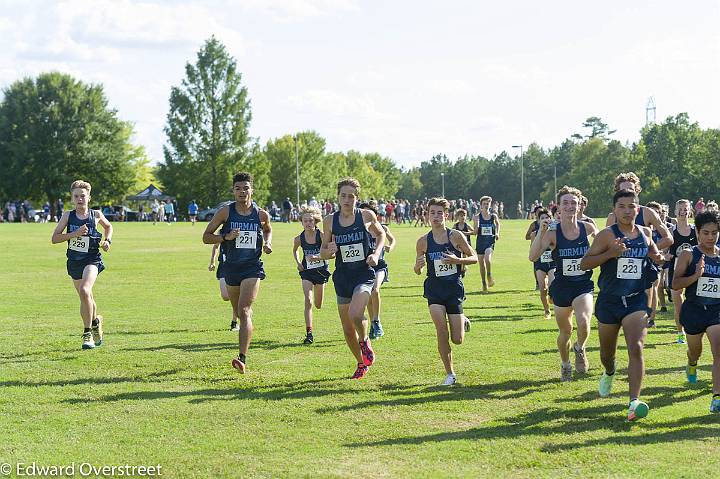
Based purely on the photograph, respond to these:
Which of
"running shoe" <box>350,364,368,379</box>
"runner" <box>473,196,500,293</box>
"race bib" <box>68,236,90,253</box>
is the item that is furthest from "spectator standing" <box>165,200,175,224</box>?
"running shoe" <box>350,364,368,379</box>

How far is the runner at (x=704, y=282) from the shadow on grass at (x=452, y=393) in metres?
1.75

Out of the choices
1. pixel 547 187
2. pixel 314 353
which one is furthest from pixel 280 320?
pixel 547 187

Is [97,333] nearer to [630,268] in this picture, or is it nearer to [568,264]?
[568,264]

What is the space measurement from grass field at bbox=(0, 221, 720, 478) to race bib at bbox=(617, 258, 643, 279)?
1252 mm

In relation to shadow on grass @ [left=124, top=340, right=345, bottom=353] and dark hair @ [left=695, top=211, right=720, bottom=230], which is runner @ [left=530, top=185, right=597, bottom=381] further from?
shadow on grass @ [left=124, top=340, right=345, bottom=353]

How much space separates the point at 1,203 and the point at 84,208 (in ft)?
245

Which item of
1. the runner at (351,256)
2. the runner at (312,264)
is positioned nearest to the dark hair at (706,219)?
the runner at (351,256)

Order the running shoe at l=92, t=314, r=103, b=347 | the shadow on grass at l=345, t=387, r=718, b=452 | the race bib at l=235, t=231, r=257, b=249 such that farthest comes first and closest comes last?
the running shoe at l=92, t=314, r=103, b=347 < the race bib at l=235, t=231, r=257, b=249 < the shadow on grass at l=345, t=387, r=718, b=452

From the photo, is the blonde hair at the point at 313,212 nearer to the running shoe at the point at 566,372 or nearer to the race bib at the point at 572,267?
the race bib at the point at 572,267

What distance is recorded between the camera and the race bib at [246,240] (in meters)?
10.2

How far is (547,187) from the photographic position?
141 metres

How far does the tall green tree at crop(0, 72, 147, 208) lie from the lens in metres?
77.0

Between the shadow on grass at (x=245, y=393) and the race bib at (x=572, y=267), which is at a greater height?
the race bib at (x=572, y=267)

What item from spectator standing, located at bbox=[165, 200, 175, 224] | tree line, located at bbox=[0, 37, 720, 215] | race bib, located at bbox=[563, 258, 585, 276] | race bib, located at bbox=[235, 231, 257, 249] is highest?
tree line, located at bbox=[0, 37, 720, 215]
